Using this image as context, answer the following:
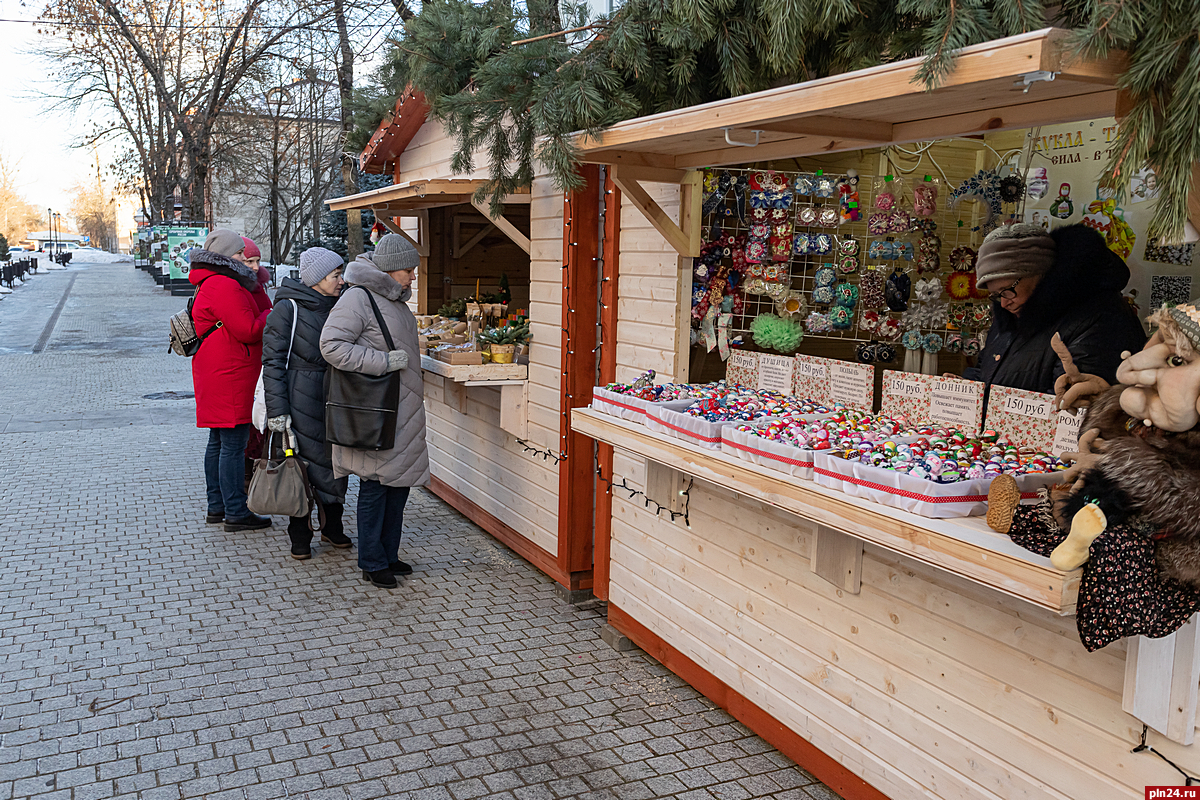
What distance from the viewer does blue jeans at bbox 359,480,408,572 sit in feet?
17.3

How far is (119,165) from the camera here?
35.7 metres

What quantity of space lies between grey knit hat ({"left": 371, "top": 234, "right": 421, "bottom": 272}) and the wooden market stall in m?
1.33

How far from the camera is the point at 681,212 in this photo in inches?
161

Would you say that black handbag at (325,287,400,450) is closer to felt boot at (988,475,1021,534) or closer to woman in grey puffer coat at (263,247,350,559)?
woman in grey puffer coat at (263,247,350,559)

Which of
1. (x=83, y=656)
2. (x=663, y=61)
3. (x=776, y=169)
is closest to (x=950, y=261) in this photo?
(x=776, y=169)

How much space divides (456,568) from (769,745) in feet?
8.94

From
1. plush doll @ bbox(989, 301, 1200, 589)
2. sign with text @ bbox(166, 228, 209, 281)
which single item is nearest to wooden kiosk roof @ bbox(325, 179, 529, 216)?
plush doll @ bbox(989, 301, 1200, 589)

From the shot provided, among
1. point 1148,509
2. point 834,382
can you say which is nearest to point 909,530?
point 1148,509

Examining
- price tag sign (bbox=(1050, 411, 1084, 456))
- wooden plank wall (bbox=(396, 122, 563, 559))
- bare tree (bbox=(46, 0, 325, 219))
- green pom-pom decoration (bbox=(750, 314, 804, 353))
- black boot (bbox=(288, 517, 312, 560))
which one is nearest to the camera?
price tag sign (bbox=(1050, 411, 1084, 456))

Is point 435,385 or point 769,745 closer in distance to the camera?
point 769,745

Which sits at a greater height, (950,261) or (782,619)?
(950,261)

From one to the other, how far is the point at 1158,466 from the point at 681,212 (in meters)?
2.52

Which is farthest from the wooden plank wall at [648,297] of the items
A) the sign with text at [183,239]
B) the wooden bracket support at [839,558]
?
the sign with text at [183,239]

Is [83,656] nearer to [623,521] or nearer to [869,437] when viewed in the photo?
[623,521]
